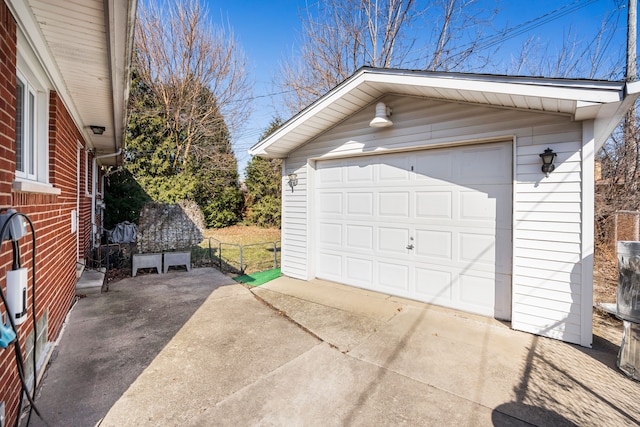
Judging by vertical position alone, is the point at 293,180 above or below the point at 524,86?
below

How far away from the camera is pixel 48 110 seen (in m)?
3.60

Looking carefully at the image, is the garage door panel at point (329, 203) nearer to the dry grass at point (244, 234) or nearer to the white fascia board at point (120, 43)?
the white fascia board at point (120, 43)

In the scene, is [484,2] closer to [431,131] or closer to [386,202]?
[431,131]

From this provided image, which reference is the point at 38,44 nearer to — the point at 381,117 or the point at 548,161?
the point at 381,117

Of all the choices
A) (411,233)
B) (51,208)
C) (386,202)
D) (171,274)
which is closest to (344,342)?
(411,233)

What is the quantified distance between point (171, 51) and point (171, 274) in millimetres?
11398

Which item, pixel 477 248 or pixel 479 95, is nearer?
pixel 479 95

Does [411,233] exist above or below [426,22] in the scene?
below

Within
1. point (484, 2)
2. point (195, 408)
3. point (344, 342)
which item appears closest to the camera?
point (195, 408)

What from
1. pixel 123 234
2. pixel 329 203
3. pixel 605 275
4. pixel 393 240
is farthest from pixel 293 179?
pixel 123 234

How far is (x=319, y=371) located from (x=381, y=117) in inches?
146

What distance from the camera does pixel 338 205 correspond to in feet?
19.7

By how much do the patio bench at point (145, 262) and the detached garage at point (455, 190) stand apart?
292cm

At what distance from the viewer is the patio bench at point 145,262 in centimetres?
656
